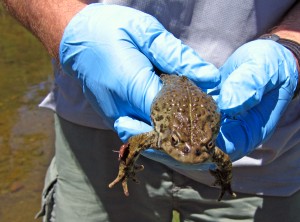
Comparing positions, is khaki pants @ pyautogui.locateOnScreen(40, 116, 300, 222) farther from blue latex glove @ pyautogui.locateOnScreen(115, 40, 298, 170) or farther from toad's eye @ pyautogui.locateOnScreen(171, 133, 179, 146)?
toad's eye @ pyautogui.locateOnScreen(171, 133, 179, 146)

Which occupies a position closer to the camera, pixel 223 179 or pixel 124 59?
pixel 124 59

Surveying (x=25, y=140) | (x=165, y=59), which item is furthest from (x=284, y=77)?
(x=25, y=140)

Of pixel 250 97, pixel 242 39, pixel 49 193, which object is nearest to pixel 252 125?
pixel 250 97

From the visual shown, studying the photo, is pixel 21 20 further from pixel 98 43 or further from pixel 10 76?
pixel 10 76

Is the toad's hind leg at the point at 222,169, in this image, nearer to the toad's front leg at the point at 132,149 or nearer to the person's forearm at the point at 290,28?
the toad's front leg at the point at 132,149

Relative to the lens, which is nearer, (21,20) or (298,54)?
(298,54)

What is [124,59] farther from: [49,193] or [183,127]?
[49,193]
